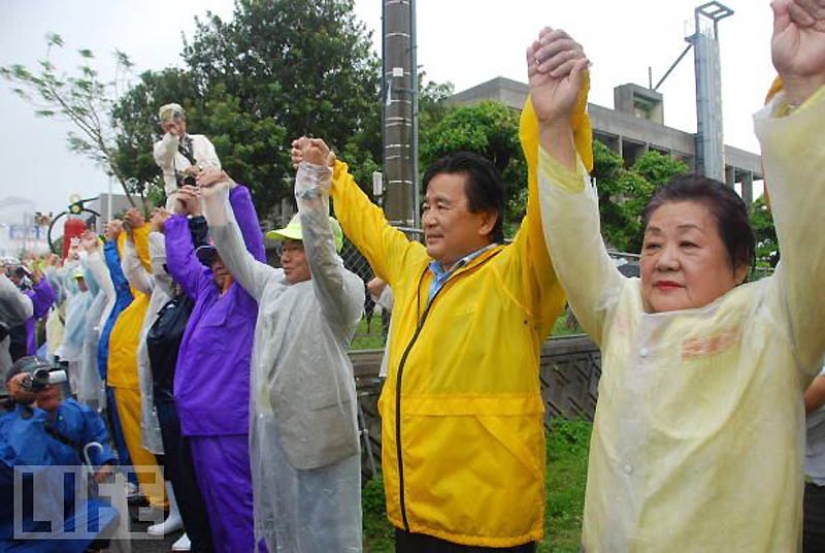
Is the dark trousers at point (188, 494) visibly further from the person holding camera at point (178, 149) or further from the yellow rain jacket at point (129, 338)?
Answer: the person holding camera at point (178, 149)

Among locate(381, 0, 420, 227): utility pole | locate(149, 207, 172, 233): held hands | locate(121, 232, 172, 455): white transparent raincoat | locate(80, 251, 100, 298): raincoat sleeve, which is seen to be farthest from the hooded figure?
locate(80, 251, 100, 298): raincoat sleeve

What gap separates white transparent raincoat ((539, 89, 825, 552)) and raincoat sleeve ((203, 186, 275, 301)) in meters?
2.25

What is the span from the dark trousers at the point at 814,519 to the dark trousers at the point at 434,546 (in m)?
0.97

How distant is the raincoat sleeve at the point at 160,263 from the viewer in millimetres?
4453

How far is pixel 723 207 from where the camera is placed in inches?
61.8

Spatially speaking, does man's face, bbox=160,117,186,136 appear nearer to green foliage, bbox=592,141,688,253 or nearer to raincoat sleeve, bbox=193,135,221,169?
raincoat sleeve, bbox=193,135,221,169

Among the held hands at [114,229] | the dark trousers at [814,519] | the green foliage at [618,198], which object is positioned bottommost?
the dark trousers at [814,519]

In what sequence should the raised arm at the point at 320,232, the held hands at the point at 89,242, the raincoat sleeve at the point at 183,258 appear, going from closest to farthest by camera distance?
1. the raised arm at the point at 320,232
2. the raincoat sleeve at the point at 183,258
3. the held hands at the point at 89,242

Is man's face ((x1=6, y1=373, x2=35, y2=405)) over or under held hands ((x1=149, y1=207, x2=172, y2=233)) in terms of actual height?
under

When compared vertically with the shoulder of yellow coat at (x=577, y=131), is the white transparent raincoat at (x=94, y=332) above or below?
below

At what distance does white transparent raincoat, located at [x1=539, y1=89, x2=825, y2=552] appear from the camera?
1.34 metres

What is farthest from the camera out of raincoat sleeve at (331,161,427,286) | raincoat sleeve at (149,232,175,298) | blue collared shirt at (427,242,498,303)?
raincoat sleeve at (149,232,175,298)

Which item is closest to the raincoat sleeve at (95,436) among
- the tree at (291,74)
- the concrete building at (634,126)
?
the tree at (291,74)

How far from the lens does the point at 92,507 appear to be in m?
3.41
